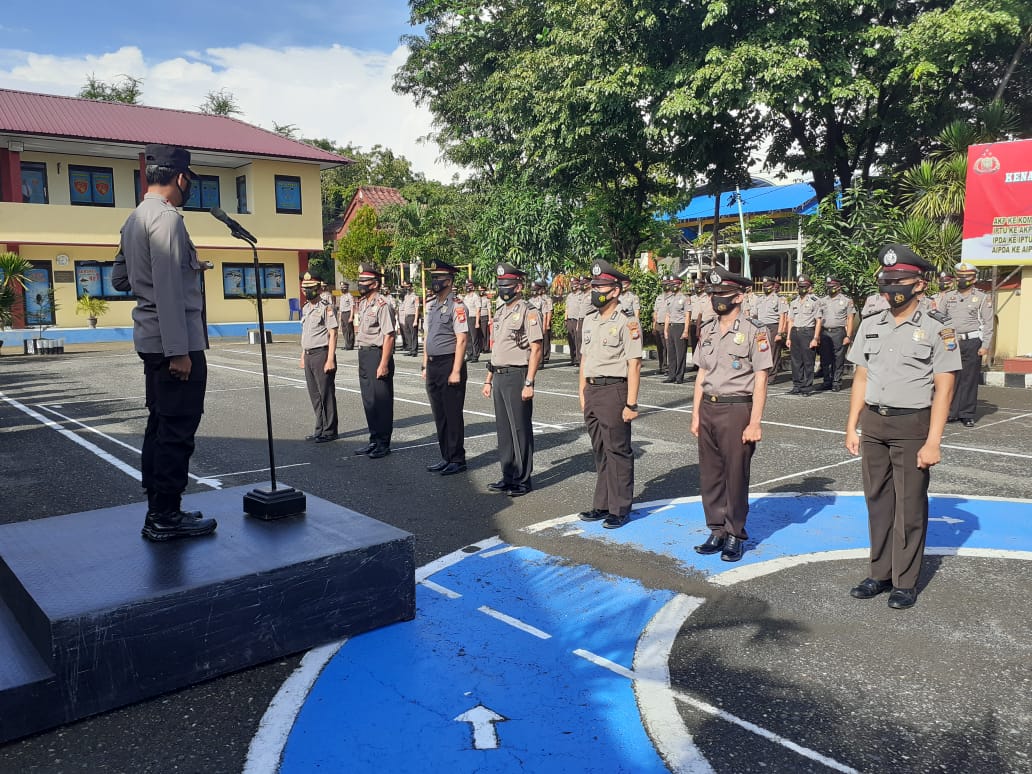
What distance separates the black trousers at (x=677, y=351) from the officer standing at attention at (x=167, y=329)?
40.2 ft

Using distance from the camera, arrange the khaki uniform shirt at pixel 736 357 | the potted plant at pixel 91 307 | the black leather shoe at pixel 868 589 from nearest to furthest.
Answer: the black leather shoe at pixel 868 589, the khaki uniform shirt at pixel 736 357, the potted plant at pixel 91 307

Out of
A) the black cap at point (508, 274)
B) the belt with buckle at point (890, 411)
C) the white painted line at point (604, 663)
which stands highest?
the black cap at point (508, 274)

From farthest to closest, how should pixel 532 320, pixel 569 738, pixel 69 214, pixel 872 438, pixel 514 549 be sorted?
pixel 69 214, pixel 532 320, pixel 514 549, pixel 872 438, pixel 569 738

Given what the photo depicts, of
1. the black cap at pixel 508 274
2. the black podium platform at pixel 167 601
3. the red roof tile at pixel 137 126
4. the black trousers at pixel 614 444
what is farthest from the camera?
the red roof tile at pixel 137 126

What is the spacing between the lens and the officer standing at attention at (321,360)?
9906 millimetres

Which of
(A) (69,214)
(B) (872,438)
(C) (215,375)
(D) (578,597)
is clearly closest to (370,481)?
(D) (578,597)

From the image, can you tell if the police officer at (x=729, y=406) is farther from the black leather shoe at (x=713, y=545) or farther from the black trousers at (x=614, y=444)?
the black trousers at (x=614, y=444)

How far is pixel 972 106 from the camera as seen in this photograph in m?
19.9

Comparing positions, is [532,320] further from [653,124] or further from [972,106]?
[972,106]

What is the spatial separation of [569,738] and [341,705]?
3.40 feet

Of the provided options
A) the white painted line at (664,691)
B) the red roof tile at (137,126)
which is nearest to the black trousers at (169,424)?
the white painted line at (664,691)

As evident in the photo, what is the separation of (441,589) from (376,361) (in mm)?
4558

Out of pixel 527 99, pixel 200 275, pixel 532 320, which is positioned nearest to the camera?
pixel 200 275

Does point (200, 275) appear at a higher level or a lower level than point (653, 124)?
lower
